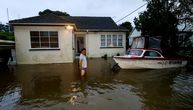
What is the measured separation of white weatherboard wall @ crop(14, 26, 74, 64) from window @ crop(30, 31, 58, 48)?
0.81ft

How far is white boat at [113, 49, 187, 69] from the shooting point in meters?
11.4

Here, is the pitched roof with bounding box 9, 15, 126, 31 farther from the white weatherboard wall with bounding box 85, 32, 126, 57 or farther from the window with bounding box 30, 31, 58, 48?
the window with bounding box 30, 31, 58, 48

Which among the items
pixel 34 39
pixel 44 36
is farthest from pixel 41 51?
pixel 44 36

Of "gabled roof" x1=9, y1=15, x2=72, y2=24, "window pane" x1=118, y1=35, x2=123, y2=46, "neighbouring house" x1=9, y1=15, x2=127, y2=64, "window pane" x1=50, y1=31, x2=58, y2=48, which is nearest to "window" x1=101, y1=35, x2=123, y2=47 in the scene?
"window pane" x1=118, y1=35, x2=123, y2=46

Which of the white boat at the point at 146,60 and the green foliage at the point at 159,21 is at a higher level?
the green foliage at the point at 159,21

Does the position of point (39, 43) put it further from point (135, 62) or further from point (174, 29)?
point (174, 29)

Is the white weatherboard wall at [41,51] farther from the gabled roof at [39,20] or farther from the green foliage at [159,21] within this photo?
the green foliage at [159,21]

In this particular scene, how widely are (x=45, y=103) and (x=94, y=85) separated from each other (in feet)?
8.92

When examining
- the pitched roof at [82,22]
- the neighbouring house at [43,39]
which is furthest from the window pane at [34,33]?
the pitched roof at [82,22]

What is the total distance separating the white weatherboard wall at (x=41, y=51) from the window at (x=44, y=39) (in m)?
0.25

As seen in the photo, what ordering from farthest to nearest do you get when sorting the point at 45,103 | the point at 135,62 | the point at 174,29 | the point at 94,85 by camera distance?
the point at 174,29 < the point at 135,62 < the point at 94,85 < the point at 45,103

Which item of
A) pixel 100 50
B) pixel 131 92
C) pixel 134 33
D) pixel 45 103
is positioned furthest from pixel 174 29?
pixel 134 33

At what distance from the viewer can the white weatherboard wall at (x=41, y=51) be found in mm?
13516

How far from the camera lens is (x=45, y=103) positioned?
222 inches
